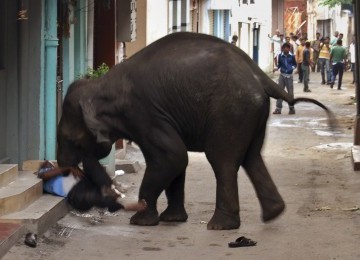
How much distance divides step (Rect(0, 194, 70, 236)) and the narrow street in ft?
0.30

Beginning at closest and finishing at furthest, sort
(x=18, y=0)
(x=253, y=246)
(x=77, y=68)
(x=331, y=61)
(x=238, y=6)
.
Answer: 1. (x=253, y=246)
2. (x=18, y=0)
3. (x=77, y=68)
4. (x=331, y=61)
5. (x=238, y=6)

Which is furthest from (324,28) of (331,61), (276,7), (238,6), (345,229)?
(345,229)

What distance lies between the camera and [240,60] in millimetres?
9477

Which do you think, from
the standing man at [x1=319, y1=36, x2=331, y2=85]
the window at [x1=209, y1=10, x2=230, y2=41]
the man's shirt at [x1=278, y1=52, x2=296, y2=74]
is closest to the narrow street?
the man's shirt at [x1=278, y1=52, x2=296, y2=74]

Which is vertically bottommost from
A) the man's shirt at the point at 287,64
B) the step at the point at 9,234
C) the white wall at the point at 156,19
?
the step at the point at 9,234

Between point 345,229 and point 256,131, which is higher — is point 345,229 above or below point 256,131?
below

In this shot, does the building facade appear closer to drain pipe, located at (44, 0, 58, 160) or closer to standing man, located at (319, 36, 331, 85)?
drain pipe, located at (44, 0, 58, 160)

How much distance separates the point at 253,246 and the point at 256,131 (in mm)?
1251

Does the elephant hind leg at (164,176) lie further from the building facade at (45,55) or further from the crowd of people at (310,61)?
the crowd of people at (310,61)

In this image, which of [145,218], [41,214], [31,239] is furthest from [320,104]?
[31,239]

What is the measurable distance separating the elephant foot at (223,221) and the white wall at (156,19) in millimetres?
10321

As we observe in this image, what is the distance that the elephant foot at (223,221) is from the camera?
950 centimetres

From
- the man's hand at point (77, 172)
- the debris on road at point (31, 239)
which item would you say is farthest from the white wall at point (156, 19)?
the debris on road at point (31, 239)

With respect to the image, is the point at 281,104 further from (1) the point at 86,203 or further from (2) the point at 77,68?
(1) the point at 86,203
